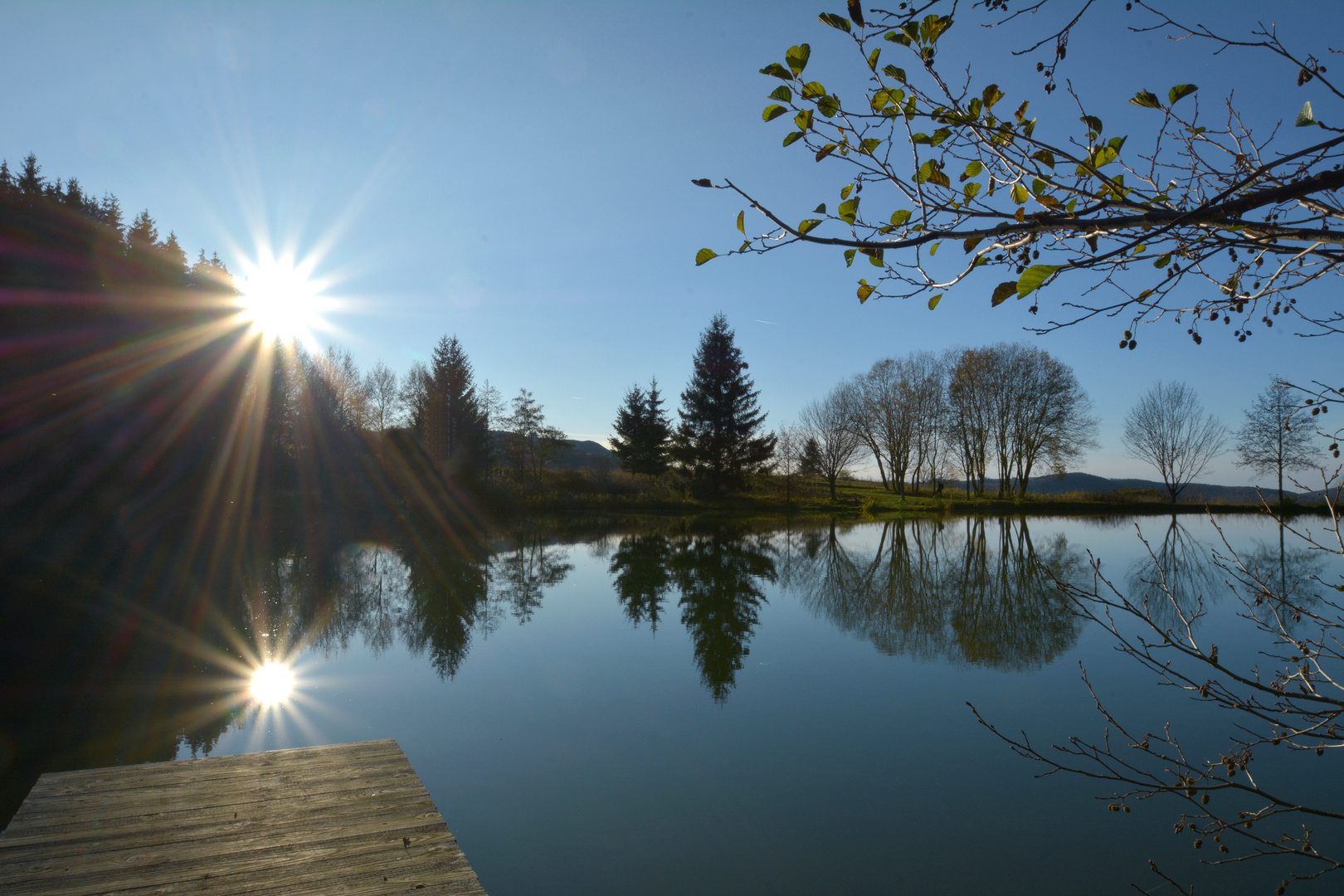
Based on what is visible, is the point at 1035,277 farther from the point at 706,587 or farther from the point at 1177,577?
the point at 1177,577

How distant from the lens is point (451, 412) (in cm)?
3441

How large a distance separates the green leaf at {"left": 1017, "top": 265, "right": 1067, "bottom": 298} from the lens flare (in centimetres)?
719

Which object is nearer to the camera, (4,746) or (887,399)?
(4,746)

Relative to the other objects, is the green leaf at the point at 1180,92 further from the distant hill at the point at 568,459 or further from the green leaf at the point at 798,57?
the distant hill at the point at 568,459

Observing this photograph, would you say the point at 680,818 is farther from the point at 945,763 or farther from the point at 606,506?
the point at 606,506

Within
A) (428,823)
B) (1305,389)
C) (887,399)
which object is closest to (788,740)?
(428,823)

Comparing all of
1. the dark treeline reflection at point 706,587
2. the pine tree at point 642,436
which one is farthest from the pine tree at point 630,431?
the dark treeline reflection at point 706,587

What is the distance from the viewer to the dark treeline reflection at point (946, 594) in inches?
347

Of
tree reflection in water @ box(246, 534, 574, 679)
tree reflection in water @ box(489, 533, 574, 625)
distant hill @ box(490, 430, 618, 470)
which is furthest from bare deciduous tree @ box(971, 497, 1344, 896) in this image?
distant hill @ box(490, 430, 618, 470)

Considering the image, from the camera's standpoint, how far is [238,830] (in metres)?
3.34

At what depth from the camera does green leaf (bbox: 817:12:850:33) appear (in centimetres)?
143

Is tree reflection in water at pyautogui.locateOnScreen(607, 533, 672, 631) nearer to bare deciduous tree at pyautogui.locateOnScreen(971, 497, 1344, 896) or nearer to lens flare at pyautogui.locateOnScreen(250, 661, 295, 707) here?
lens flare at pyautogui.locateOnScreen(250, 661, 295, 707)

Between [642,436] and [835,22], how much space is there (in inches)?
1416

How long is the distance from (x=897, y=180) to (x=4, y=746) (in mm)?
7198
